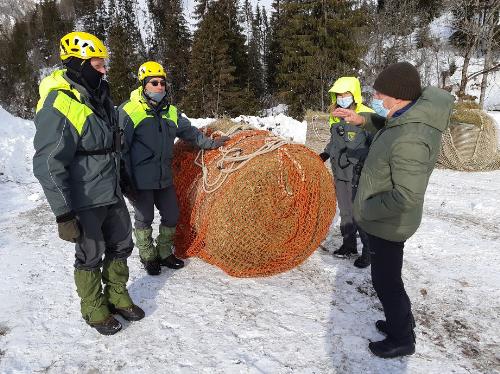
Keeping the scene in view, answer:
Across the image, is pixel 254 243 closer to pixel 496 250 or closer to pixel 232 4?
pixel 496 250

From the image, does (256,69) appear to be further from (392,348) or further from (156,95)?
(392,348)

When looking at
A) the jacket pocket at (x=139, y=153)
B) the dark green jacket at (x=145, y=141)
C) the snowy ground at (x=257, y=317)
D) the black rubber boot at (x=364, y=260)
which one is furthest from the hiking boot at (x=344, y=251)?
the jacket pocket at (x=139, y=153)

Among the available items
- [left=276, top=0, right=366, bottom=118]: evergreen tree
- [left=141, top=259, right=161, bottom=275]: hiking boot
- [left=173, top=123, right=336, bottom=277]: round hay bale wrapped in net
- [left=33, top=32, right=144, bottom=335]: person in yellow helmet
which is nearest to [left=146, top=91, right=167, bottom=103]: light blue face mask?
[left=33, top=32, right=144, bottom=335]: person in yellow helmet

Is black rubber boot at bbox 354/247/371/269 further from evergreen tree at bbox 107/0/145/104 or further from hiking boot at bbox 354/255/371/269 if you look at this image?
evergreen tree at bbox 107/0/145/104

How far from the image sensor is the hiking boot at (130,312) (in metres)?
3.05

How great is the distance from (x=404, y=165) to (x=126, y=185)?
2262 millimetres

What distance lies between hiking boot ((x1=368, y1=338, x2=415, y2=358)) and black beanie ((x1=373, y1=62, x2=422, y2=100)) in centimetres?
171

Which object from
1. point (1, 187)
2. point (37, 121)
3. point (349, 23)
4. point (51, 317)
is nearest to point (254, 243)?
point (51, 317)

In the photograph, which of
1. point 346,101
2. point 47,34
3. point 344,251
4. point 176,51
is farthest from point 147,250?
point 47,34

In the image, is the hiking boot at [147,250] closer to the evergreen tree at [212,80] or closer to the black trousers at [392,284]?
the black trousers at [392,284]

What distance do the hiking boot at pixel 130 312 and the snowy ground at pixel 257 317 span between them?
0.06 meters

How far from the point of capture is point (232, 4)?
35.0m

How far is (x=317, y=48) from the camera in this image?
2031 cm

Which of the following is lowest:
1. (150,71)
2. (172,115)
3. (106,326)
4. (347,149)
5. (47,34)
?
(106,326)
